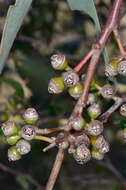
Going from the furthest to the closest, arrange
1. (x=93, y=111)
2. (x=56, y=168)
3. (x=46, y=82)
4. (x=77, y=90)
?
(x=46, y=82), (x=93, y=111), (x=77, y=90), (x=56, y=168)

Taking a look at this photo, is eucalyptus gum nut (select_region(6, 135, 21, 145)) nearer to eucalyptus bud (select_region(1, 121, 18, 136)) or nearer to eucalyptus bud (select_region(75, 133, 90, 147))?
eucalyptus bud (select_region(1, 121, 18, 136))

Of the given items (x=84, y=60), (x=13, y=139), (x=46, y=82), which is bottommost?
(x=46, y=82)

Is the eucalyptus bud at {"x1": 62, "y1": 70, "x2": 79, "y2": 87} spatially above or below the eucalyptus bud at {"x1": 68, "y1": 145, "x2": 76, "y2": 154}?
above

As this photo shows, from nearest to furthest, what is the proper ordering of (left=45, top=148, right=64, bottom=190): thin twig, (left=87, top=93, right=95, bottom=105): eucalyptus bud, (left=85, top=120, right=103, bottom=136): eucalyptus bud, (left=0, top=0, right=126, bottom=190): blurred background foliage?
(left=45, top=148, right=64, bottom=190): thin twig, (left=85, top=120, right=103, bottom=136): eucalyptus bud, (left=87, top=93, right=95, bottom=105): eucalyptus bud, (left=0, top=0, right=126, bottom=190): blurred background foliage

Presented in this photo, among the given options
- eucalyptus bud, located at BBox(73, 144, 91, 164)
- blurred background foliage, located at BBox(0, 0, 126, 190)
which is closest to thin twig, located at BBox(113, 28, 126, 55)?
eucalyptus bud, located at BBox(73, 144, 91, 164)

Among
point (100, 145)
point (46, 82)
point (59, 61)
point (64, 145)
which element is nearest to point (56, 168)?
point (64, 145)

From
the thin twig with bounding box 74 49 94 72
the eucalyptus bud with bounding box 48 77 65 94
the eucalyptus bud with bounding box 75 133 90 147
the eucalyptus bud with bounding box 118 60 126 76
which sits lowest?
the eucalyptus bud with bounding box 75 133 90 147

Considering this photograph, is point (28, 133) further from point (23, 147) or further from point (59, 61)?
point (59, 61)
